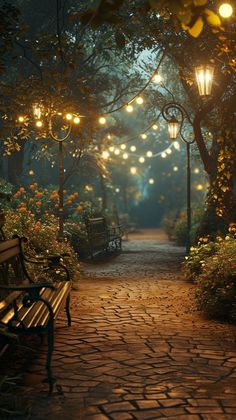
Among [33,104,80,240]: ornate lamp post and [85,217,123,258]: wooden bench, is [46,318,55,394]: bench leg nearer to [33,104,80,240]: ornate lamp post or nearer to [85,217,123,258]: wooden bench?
[33,104,80,240]: ornate lamp post

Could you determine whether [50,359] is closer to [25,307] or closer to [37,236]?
[25,307]

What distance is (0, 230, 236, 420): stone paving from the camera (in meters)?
4.28

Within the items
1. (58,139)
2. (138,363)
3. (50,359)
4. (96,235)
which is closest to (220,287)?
(138,363)

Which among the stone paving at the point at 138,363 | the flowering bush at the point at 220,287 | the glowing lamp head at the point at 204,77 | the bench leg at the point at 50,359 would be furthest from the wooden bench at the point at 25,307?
the glowing lamp head at the point at 204,77

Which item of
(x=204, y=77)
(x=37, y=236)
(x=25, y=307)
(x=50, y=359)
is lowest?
(x=50, y=359)

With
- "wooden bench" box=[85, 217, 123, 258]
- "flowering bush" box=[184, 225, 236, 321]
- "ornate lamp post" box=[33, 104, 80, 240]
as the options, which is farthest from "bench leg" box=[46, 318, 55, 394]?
"wooden bench" box=[85, 217, 123, 258]

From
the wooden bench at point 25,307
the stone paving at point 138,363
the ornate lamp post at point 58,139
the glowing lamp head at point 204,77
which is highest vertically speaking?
the glowing lamp head at point 204,77

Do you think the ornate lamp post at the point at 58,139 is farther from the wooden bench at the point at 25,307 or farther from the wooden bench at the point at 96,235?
Result: the wooden bench at the point at 25,307

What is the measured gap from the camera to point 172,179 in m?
51.3

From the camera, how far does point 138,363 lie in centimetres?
558

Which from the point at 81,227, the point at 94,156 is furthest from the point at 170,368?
the point at 94,156

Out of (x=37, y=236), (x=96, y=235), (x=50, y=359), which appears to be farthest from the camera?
(x=96, y=235)

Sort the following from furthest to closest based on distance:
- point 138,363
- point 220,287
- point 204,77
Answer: point 204,77, point 220,287, point 138,363

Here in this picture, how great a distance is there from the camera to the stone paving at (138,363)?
14.0 feet
